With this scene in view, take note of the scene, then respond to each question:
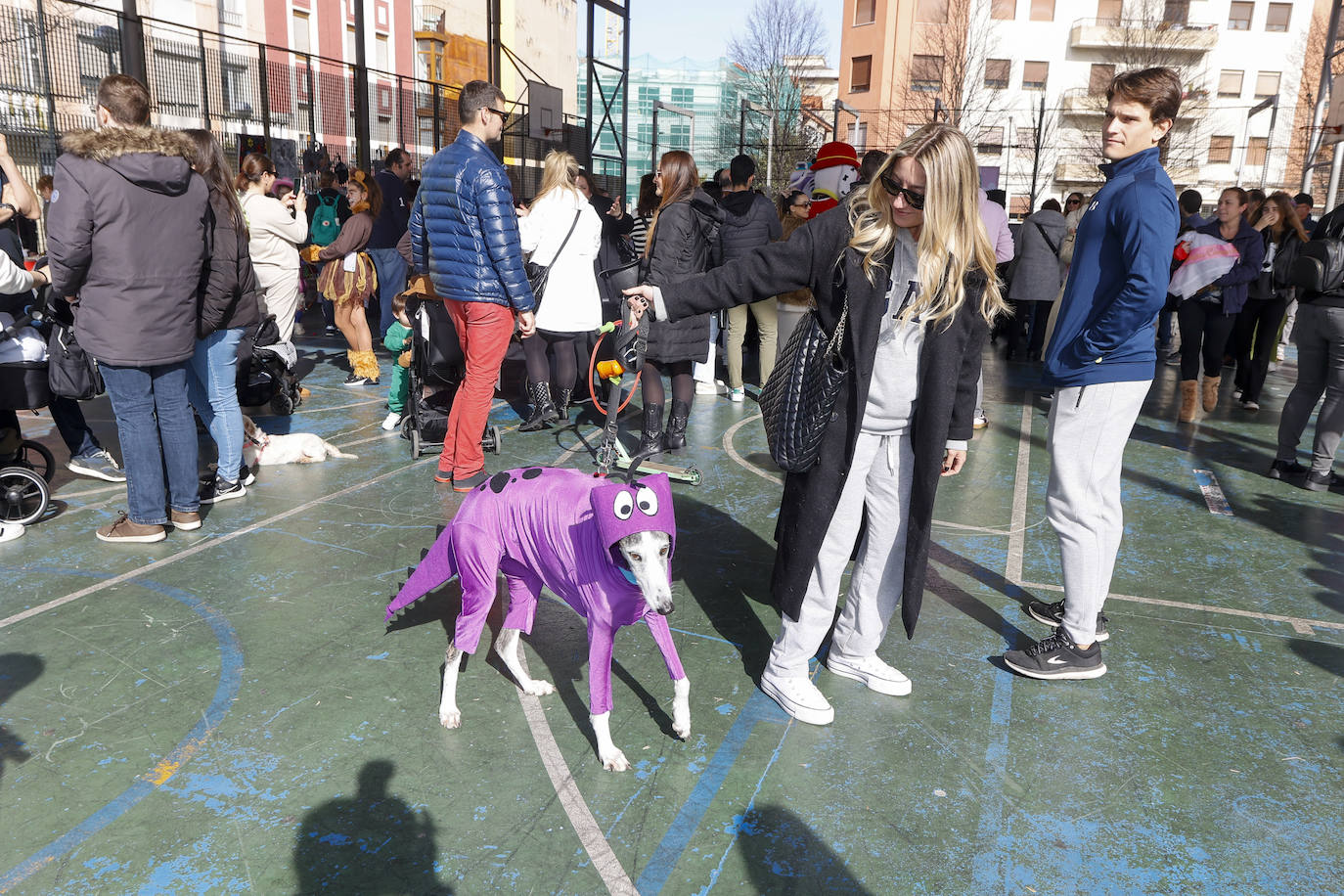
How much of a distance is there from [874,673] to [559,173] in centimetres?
479

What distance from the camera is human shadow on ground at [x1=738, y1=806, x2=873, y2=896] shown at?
8.27 feet

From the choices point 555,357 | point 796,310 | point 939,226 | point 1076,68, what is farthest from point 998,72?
point 939,226

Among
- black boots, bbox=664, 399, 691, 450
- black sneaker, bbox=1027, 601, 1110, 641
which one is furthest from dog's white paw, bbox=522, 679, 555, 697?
black boots, bbox=664, 399, 691, 450

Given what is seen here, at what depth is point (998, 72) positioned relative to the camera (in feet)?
152

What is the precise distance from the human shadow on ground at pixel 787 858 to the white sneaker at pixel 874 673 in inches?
34.7

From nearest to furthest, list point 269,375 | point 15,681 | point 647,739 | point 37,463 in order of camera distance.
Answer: point 647,739 → point 15,681 → point 37,463 → point 269,375

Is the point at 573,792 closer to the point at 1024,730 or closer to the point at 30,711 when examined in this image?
the point at 1024,730

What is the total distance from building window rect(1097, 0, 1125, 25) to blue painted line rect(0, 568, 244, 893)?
53221 millimetres

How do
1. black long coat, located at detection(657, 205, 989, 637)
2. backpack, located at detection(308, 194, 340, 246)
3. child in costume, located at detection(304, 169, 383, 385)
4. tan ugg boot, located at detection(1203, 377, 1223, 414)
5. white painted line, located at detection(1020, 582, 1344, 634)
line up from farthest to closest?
backpack, located at detection(308, 194, 340, 246) → child in costume, located at detection(304, 169, 383, 385) → tan ugg boot, located at detection(1203, 377, 1223, 414) → white painted line, located at detection(1020, 582, 1344, 634) → black long coat, located at detection(657, 205, 989, 637)

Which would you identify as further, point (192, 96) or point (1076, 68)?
point (1076, 68)

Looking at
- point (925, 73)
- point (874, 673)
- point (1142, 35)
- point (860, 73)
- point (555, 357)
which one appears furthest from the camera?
point (860, 73)

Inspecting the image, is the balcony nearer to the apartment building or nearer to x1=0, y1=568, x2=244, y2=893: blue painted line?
the apartment building

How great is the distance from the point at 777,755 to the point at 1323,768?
75.0 inches

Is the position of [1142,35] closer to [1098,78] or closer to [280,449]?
[1098,78]
